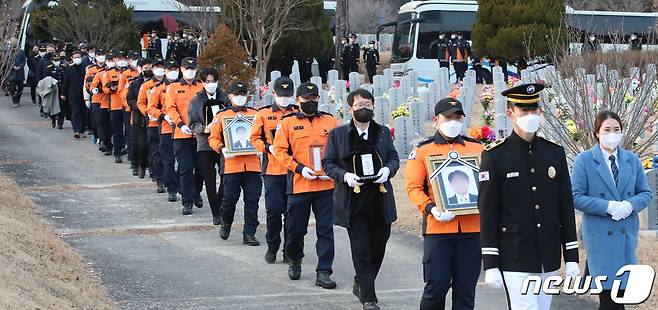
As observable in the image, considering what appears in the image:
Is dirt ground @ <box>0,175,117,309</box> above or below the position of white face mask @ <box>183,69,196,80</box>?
below

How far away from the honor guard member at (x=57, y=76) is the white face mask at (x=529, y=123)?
2071 cm

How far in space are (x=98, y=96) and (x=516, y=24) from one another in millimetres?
17728

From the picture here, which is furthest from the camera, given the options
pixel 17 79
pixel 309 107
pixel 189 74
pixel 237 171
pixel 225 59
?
pixel 17 79

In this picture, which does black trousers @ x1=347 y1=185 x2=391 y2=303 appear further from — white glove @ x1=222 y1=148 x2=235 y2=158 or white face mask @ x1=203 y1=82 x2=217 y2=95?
white face mask @ x1=203 y1=82 x2=217 y2=95

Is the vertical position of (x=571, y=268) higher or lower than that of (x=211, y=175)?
higher

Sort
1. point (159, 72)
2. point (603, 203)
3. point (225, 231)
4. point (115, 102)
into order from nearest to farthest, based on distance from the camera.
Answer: point (603, 203)
point (225, 231)
point (159, 72)
point (115, 102)

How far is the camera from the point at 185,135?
16422 millimetres

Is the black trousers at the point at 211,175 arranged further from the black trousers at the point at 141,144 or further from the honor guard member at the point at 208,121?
the black trousers at the point at 141,144

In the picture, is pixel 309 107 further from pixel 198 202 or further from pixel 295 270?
pixel 198 202

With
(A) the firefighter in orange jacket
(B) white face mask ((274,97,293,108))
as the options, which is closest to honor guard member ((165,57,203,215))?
(B) white face mask ((274,97,293,108))

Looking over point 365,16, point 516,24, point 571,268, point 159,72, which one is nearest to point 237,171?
point 159,72

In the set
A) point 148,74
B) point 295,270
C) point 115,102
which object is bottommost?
point 295,270

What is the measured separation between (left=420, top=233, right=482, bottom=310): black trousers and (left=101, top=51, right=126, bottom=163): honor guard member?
13.2 meters

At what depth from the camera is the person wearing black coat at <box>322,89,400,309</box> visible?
10594mm
